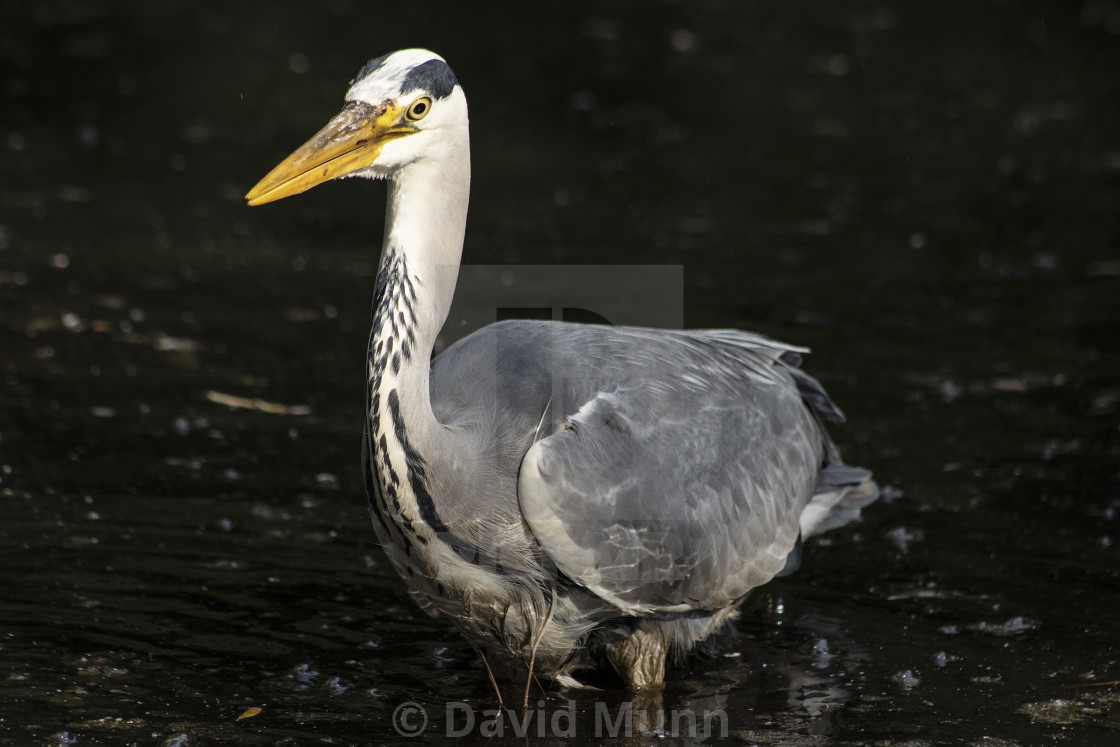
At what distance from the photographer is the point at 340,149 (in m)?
4.36

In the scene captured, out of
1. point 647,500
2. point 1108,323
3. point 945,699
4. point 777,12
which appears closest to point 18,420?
point 647,500

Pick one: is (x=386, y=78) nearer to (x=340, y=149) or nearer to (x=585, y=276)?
(x=340, y=149)

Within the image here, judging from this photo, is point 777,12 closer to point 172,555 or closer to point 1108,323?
point 1108,323

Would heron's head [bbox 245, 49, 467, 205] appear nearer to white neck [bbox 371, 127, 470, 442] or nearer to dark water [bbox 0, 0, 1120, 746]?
white neck [bbox 371, 127, 470, 442]

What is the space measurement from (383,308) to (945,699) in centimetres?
259

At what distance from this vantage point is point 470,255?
9258 millimetres

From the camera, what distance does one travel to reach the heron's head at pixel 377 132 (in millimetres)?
4340

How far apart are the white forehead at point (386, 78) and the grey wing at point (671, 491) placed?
1301 millimetres

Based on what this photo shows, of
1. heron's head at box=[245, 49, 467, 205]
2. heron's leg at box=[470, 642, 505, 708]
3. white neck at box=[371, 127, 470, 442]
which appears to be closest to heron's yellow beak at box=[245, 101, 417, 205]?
heron's head at box=[245, 49, 467, 205]

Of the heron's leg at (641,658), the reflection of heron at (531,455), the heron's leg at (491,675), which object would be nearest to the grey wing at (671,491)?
the reflection of heron at (531,455)

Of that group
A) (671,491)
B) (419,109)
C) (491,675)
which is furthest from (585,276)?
(419,109)

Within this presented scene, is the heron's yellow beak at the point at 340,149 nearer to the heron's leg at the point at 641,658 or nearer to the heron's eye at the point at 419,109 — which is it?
the heron's eye at the point at 419,109

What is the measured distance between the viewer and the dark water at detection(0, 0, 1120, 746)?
503cm

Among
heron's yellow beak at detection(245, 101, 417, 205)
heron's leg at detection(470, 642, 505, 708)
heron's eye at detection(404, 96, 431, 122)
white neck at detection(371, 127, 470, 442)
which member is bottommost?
heron's leg at detection(470, 642, 505, 708)
